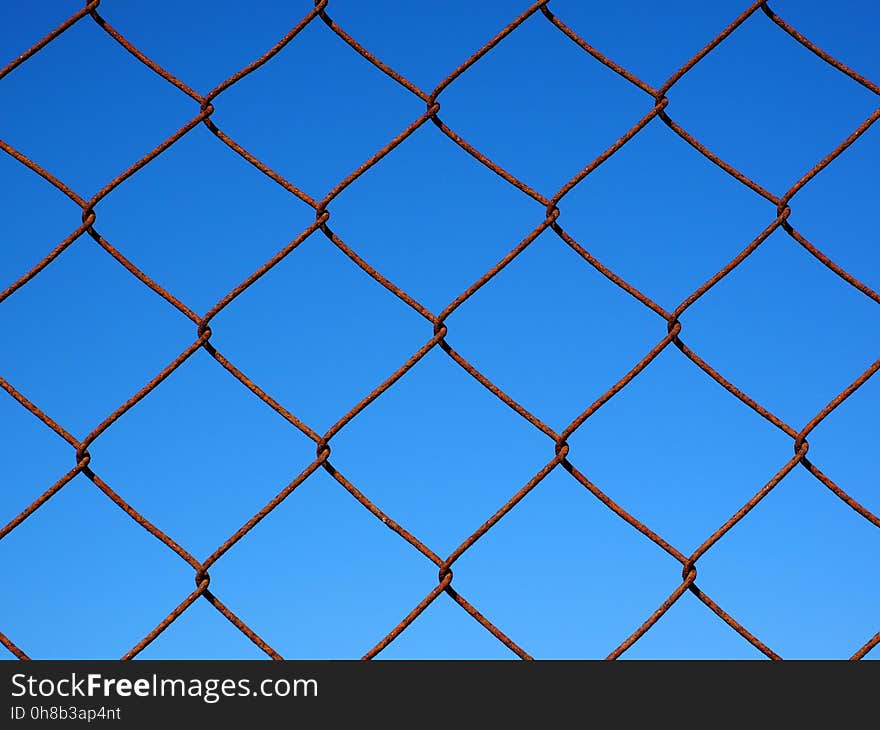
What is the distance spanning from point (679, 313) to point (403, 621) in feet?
2.42

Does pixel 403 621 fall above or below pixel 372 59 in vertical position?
below

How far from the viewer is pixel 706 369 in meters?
1.86
